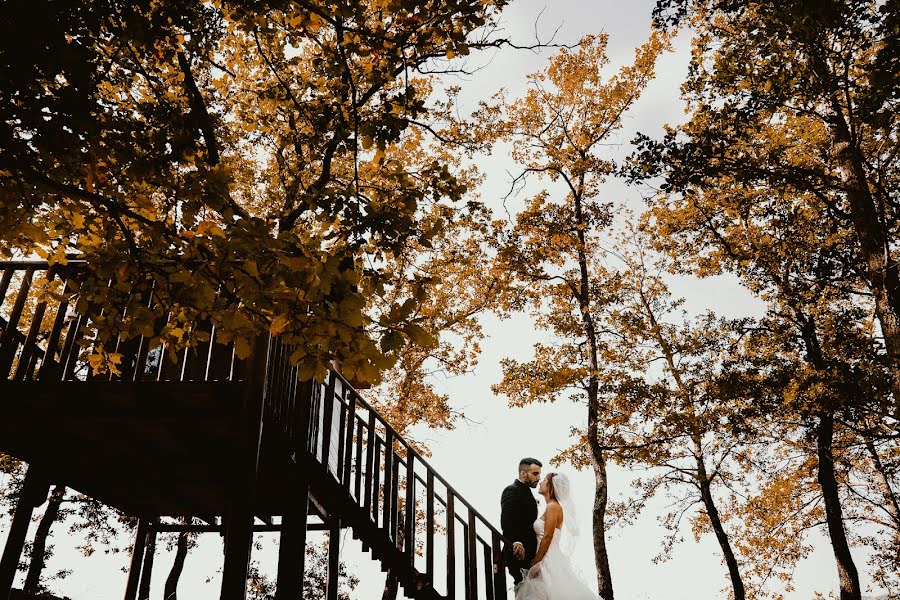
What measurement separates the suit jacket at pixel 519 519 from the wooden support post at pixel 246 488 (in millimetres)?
3154

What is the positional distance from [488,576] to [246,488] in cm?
337

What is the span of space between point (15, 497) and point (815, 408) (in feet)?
60.1

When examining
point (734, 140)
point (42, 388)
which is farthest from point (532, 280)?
point (42, 388)

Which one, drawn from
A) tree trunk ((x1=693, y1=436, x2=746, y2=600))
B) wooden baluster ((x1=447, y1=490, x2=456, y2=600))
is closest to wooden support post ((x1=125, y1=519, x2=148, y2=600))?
wooden baluster ((x1=447, y1=490, x2=456, y2=600))

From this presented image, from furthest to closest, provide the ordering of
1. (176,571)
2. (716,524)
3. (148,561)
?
(716,524) < (176,571) < (148,561)

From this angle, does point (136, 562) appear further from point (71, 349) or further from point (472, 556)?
point (472, 556)

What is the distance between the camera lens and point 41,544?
42.8ft

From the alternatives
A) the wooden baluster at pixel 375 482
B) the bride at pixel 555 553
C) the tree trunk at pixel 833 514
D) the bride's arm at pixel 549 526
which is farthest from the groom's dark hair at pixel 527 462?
the tree trunk at pixel 833 514

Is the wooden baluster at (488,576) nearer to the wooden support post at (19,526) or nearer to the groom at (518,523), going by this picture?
the groom at (518,523)

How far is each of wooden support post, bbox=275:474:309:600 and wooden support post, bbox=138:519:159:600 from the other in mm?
5253

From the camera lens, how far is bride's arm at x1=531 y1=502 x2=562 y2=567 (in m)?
7.05

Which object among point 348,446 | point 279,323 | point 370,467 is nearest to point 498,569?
point 370,467

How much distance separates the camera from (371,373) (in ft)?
9.36

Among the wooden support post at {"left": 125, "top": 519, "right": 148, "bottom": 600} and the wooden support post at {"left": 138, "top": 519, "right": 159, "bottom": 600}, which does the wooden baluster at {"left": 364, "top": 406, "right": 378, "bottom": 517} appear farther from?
the wooden support post at {"left": 138, "top": 519, "right": 159, "bottom": 600}
